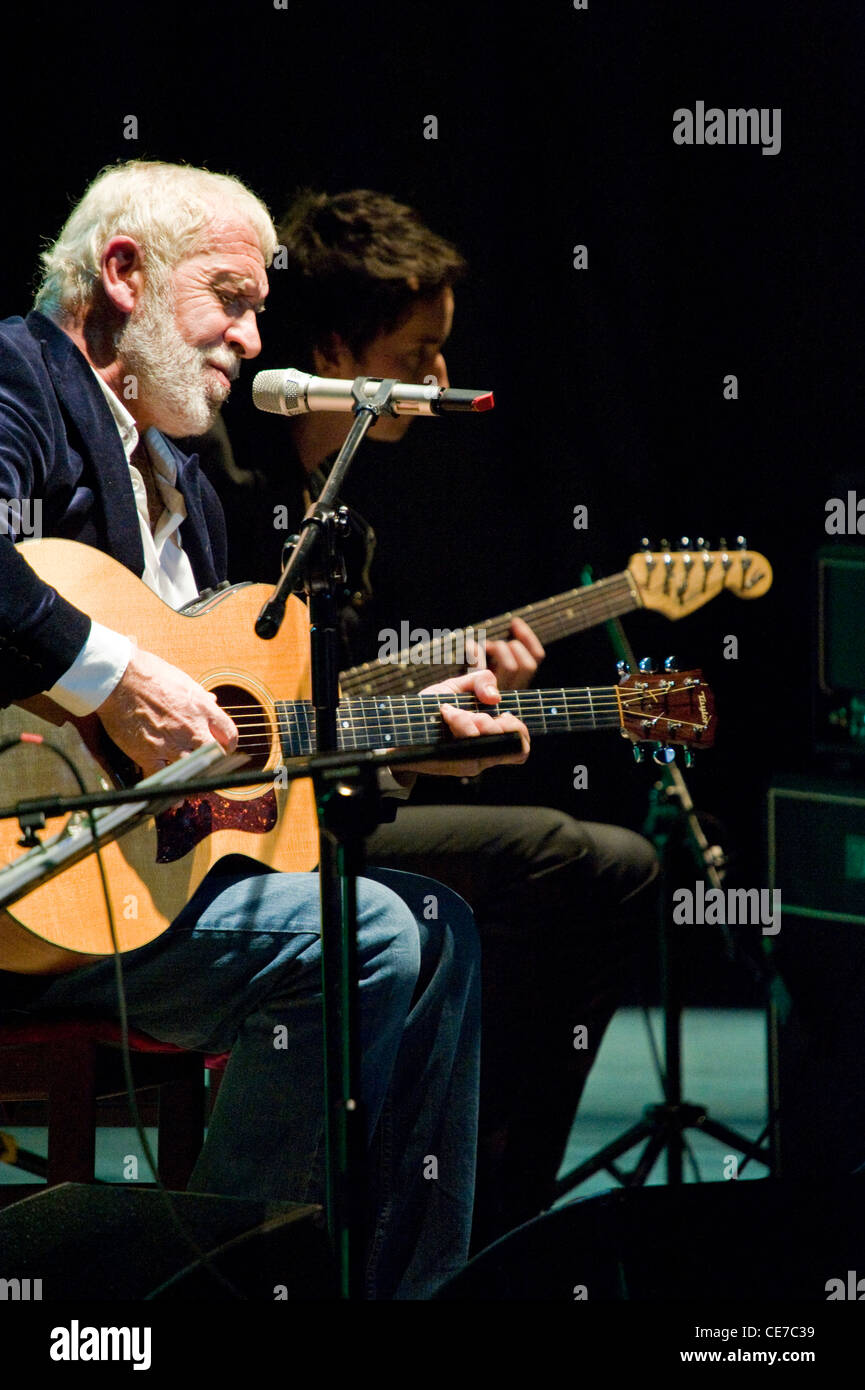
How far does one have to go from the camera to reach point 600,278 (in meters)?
4.57

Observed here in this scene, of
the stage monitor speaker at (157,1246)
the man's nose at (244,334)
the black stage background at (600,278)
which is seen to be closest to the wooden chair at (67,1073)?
the stage monitor speaker at (157,1246)

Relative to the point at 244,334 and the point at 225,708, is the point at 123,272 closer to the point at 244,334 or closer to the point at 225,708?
the point at 244,334

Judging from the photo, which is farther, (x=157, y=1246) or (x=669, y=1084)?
(x=669, y=1084)

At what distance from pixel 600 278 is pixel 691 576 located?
1.54m

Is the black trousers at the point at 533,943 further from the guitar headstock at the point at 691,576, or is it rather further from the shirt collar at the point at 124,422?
the shirt collar at the point at 124,422

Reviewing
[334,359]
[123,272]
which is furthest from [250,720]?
[334,359]

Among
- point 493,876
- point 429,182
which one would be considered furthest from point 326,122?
point 493,876

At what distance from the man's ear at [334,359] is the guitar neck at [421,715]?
4.08ft

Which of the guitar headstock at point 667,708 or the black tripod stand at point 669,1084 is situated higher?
the guitar headstock at point 667,708

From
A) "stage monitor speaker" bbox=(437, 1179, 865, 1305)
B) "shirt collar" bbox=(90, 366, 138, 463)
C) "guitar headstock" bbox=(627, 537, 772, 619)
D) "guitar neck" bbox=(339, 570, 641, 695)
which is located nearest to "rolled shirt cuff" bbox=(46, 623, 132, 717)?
"shirt collar" bbox=(90, 366, 138, 463)

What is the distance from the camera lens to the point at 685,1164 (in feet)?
12.2

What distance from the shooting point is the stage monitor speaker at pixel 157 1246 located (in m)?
1.79

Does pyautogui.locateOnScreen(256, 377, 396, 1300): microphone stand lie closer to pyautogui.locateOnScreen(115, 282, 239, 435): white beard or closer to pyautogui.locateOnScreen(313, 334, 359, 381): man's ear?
pyautogui.locateOnScreen(115, 282, 239, 435): white beard

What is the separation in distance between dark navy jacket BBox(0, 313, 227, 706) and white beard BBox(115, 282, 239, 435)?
0.44 feet
